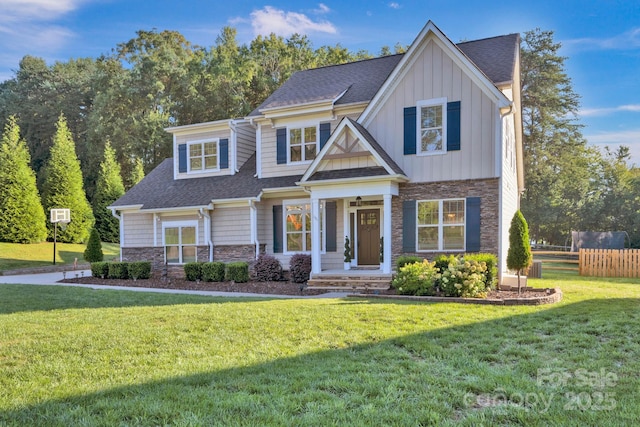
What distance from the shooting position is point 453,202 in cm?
1291

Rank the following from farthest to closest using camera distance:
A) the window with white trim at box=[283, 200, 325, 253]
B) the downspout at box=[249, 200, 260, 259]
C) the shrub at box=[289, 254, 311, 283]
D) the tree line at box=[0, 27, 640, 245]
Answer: the tree line at box=[0, 27, 640, 245] → the downspout at box=[249, 200, 260, 259] → the window with white trim at box=[283, 200, 325, 253] → the shrub at box=[289, 254, 311, 283]

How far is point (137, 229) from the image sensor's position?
18.5 metres

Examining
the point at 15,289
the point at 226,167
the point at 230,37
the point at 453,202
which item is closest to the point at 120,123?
the point at 230,37

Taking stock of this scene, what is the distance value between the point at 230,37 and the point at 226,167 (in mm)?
22678

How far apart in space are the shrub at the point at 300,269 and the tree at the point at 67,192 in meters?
21.7

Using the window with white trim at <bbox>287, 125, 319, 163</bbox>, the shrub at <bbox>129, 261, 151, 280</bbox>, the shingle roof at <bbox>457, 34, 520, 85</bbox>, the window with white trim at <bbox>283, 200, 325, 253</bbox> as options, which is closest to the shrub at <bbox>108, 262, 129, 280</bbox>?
the shrub at <bbox>129, 261, 151, 280</bbox>

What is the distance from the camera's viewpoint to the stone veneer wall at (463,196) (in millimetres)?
12352

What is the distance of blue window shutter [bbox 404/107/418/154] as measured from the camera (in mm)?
13375

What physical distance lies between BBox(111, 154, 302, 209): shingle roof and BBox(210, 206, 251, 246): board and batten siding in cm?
61

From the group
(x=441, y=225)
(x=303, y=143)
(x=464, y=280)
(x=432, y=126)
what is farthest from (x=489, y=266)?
(x=303, y=143)

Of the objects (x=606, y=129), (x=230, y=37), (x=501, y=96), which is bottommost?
(x=501, y=96)

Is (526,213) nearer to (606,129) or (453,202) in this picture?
(606,129)

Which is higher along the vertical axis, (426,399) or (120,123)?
(120,123)

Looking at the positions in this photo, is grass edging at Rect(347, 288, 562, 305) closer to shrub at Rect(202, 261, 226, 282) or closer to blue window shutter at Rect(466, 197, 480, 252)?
blue window shutter at Rect(466, 197, 480, 252)
